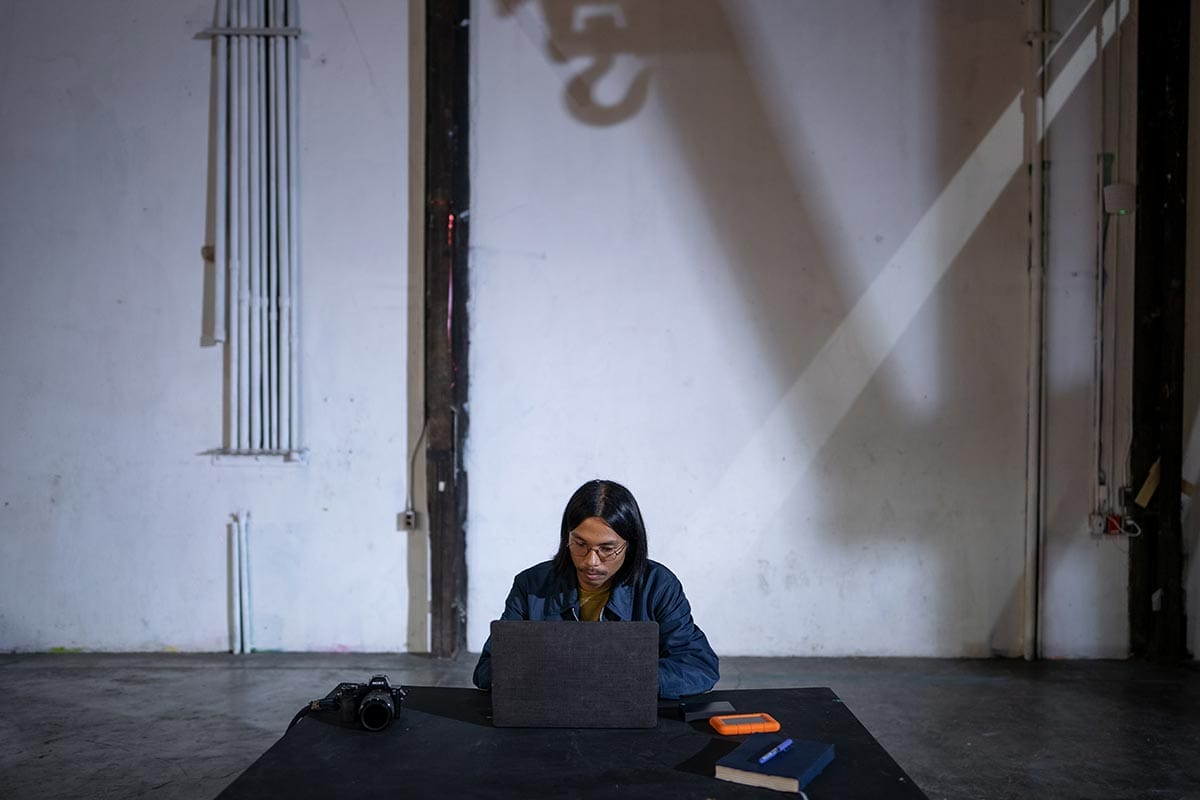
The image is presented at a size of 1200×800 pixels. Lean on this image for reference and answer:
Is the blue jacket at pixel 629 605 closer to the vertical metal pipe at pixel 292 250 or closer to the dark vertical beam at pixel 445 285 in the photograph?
the dark vertical beam at pixel 445 285

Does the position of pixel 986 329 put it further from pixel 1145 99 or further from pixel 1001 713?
pixel 1001 713

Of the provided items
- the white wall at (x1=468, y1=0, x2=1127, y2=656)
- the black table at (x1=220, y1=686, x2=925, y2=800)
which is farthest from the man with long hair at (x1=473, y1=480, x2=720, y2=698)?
the white wall at (x1=468, y1=0, x2=1127, y2=656)

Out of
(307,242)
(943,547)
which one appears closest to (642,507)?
(943,547)

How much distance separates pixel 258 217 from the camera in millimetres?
4148

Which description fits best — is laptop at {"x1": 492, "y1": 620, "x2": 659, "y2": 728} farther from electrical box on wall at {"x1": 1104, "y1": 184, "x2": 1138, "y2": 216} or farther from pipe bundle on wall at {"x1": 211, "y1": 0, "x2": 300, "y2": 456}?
electrical box on wall at {"x1": 1104, "y1": 184, "x2": 1138, "y2": 216}

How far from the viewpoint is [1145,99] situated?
4.12 meters

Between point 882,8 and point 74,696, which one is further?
point 882,8

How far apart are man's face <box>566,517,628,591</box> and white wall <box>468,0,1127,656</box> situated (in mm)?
1924

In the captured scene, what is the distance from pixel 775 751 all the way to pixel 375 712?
0.78m

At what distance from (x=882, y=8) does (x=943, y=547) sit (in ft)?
8.07

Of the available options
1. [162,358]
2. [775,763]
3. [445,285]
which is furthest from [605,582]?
[162,358]

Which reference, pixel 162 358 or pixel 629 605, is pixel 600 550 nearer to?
pixel 629 605

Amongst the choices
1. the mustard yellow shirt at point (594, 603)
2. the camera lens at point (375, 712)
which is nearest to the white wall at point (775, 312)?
the mustard yellow shirt at point (594, 603)

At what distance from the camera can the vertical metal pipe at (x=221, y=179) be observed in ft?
13.6
